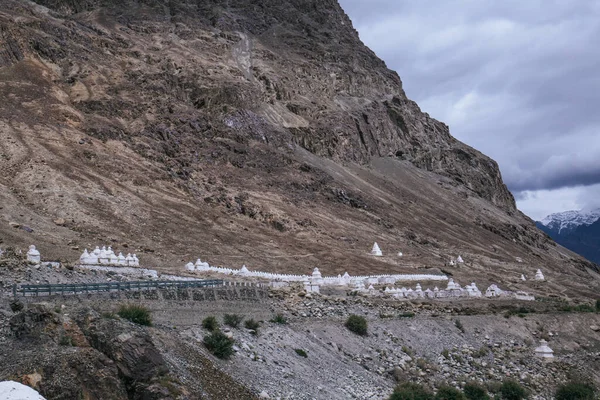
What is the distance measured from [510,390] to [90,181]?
1422 inches

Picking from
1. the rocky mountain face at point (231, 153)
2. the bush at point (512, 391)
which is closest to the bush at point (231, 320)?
the bush at point (512, 391)

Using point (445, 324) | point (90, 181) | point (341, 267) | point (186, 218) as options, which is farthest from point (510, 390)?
point (90, 181)

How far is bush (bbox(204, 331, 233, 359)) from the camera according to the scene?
17.8 m

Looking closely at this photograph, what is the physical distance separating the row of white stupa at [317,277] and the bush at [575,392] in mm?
13895

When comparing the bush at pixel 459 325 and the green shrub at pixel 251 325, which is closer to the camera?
the green shrub at pixel 251 325

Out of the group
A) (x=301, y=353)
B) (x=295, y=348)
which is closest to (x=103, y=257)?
(x=295, y=348)

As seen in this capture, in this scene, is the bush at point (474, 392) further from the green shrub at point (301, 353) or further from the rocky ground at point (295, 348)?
the green shrub at point (301, 353)

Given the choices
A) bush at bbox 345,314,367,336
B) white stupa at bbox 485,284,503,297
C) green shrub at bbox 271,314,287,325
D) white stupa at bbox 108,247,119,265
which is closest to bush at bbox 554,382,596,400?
bush at bbox 345,314,367,336

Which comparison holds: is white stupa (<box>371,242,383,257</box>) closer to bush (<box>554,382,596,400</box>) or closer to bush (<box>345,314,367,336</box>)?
bush (<box>554,382,596,400</box>)

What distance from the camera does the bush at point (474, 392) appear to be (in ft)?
79.0

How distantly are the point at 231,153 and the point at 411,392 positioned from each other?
50.4m

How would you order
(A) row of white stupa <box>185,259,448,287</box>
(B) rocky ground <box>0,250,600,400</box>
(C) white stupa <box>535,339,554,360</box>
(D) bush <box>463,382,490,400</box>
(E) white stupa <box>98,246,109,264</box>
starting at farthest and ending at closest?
(A) row of white stupa <box>185,259,448,287</box>
(C) white stupa <box>535,339,554,360</box>
(E) white stupa <box>98,246,109,264</box>
(D) bush <box>463,382,490,400</box>
(B) rocky ground <box>0,250,600,400</box>

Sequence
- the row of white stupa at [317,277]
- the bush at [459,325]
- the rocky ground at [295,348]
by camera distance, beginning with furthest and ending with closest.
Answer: the row of white stupa at [317,277], the bush at [459,325], the rocky ground at [295,348]

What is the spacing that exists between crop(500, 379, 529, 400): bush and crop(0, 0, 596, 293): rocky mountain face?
820 inches
